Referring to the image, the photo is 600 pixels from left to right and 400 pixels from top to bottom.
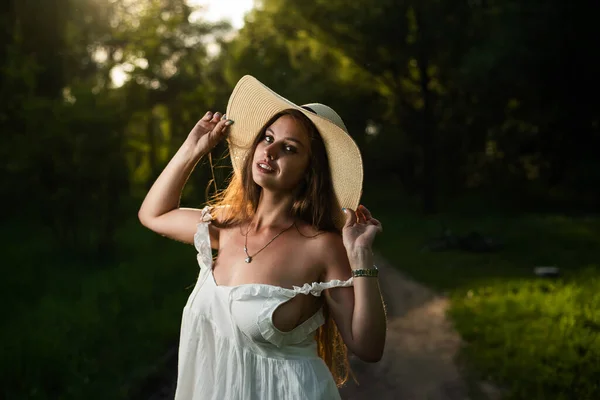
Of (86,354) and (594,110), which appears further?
(594,110)

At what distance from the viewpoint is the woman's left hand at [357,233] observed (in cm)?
236

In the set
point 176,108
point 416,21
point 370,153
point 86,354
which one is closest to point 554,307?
point 86,354

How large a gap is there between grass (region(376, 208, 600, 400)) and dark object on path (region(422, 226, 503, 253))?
266 mm

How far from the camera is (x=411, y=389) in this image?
20.1 ft

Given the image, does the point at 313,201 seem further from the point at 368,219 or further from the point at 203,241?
the point at 203,241

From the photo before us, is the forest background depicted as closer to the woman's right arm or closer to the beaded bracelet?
the woman's right arm

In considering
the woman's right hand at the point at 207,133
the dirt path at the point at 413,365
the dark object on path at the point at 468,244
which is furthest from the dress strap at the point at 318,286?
the dark object on path at the point at 468,244

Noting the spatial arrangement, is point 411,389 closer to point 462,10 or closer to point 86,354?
point 86,354

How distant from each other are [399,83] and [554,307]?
19.1 m

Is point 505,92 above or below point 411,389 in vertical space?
above

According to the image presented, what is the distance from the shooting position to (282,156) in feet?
8.42

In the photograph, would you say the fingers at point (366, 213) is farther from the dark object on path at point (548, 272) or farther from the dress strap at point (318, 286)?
the dark object on path at point (548, 272)

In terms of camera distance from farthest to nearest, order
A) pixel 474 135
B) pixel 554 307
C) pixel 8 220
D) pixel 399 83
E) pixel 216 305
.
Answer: pixel 474 135
pixel 399 83
pixel 8 220
pixel 554 307
pixel 216 305

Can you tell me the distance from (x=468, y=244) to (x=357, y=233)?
12.9m
